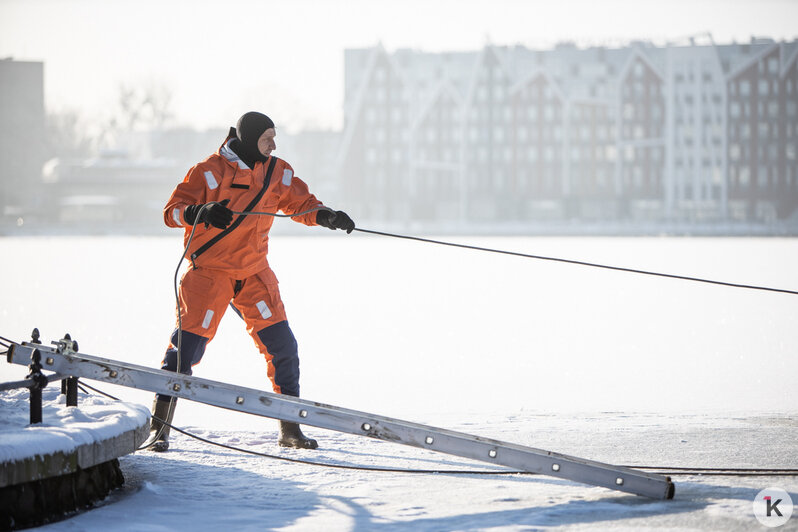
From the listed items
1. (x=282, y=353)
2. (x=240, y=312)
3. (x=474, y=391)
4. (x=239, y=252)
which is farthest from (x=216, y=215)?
(x=474, y=391)

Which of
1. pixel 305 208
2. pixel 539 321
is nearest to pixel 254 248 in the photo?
pixel 305 208

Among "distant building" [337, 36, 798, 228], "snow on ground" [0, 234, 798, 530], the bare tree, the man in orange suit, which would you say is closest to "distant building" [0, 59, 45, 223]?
the bare tree

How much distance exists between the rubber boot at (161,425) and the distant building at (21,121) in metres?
70.8

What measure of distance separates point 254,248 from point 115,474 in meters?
1.06

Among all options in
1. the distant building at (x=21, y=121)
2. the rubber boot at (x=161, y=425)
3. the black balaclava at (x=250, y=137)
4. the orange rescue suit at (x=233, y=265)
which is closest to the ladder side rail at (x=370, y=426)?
the orange rescue suit at (x=233, y=265)

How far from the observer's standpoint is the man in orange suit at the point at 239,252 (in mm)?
3936

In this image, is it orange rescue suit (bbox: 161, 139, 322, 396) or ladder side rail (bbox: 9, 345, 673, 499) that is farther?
orange rescue suit (bbox: 161, 139, 322, 396)

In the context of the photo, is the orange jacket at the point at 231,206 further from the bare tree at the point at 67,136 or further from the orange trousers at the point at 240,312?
the bare tree at the point at 67,136

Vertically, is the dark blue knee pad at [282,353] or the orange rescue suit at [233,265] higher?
the orange rescue suit at [233,265]

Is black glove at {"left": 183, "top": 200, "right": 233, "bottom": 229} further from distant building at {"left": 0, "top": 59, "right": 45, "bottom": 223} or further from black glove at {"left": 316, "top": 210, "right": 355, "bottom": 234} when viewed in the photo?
distant building at {"left": 0, "top": 59, "right": 45, "bottom": 223}

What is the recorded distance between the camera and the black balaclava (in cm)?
401

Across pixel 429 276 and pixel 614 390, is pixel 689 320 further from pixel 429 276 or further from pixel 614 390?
pixel 429 276

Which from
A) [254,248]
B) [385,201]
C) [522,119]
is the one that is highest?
[522,119]

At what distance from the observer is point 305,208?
417 centimetres
